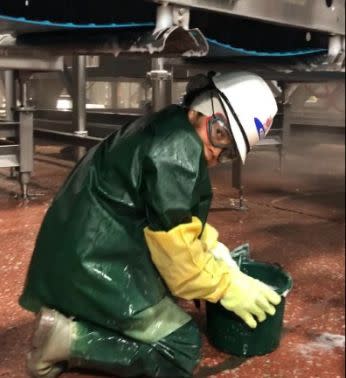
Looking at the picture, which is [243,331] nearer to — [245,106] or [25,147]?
[245,106]

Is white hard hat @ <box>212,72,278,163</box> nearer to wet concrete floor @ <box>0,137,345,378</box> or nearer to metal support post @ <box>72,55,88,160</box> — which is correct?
wet concrete floor @ <box>0,137,345,378</box>

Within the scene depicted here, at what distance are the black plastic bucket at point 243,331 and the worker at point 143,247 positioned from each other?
0.08m

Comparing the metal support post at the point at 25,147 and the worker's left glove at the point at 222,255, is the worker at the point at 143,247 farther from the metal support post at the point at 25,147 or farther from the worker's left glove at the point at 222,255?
the metal support post at the point at 25,147

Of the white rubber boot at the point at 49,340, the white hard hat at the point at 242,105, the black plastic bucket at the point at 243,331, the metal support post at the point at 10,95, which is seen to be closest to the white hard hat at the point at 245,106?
the white hard hat at the point at 242,105

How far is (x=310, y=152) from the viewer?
213 centimetres

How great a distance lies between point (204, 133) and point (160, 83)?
23.3 inches

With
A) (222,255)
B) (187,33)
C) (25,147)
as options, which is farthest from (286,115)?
(187,33)

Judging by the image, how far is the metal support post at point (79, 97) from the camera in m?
1.89

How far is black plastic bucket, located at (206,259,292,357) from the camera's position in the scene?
108 centimetres

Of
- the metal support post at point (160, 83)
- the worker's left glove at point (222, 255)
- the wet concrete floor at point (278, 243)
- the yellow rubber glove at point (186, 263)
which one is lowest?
the wet concrete floor at point (278, 243)

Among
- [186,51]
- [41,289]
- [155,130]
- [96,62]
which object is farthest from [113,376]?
[96,62]

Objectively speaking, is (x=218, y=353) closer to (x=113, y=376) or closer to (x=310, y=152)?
(x=113, y=376)

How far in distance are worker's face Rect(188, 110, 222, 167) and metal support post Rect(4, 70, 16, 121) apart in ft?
3.57

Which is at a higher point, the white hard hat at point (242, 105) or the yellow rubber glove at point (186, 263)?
the white hard hat at point (242, 105)
